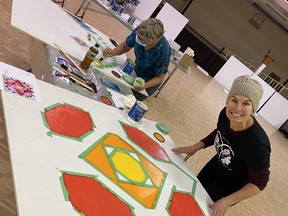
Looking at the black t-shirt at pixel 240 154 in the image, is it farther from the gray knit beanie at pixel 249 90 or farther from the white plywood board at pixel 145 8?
the white plywood board at pixel 145 8

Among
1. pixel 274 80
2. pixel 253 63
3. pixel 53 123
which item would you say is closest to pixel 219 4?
pixel 253 63

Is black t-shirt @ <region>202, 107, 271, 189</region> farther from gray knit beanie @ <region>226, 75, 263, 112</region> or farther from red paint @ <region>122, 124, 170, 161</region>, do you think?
red paint @ <region>122, 124, 170, 161</region>

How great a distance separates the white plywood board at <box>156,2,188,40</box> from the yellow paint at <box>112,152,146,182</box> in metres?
4.43

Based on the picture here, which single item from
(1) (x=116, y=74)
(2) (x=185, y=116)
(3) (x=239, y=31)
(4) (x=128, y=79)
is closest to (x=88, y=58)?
(1) (x=116, y=74)

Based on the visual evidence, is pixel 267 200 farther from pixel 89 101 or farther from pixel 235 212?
pixel 89 101

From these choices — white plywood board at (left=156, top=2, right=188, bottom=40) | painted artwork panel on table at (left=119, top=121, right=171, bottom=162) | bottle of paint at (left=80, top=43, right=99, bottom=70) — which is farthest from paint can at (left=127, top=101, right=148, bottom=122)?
white plywood board at (left=156, top=2, right=188, bottom=40)

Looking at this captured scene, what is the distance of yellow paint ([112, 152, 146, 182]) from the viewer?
1.48 metres

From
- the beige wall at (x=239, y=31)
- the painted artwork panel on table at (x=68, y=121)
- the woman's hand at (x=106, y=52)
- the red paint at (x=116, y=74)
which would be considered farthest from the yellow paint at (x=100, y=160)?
the beige wall at (x=239, y=31)

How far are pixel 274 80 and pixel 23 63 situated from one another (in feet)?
29.1

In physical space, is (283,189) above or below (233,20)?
below

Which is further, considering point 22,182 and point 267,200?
point 267,200

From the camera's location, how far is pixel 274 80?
1001cm

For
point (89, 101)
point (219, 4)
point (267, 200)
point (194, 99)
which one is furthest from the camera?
point (219, 4)

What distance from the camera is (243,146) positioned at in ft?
5.75
